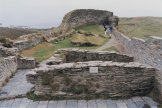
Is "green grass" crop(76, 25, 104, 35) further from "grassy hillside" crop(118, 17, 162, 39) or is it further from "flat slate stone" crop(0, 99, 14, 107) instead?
"flat slate stone" crop(0, 99, 14, 107)

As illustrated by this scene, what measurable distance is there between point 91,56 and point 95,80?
3.69 m

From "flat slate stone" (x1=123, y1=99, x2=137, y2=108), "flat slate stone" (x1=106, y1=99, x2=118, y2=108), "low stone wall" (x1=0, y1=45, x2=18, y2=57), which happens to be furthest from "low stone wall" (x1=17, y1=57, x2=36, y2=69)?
"flat slate stone" (x1=123, y1=99, x2=137, y2=108)

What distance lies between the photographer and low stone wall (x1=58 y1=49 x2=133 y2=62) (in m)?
15.0

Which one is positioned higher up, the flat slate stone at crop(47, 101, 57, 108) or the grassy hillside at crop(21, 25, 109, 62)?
the grassy hillside at crop(21, 25, 109, 62)

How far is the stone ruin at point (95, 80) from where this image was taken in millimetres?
11617

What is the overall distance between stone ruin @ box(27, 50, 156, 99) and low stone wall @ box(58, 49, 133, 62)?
328 centimetres

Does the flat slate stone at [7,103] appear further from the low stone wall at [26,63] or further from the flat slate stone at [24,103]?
the low stone wall at [26,63]

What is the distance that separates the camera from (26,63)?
16.4 metres

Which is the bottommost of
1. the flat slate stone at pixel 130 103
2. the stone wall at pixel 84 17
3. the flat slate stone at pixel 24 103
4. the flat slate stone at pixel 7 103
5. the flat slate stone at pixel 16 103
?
the flat slate stone at pixel 7 103

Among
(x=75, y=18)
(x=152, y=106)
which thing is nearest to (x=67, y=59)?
(x=152, y=106)

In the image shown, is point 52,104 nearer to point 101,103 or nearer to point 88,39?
point 101,103

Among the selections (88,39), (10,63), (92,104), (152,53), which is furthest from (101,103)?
(88,39)

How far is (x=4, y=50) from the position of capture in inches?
682

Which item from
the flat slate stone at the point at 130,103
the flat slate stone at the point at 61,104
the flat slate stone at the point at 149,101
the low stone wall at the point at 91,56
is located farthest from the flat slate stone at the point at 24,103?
the low stone wall at the point at 91,56
